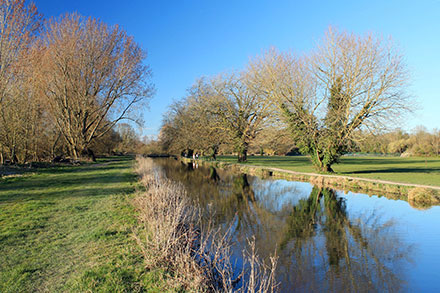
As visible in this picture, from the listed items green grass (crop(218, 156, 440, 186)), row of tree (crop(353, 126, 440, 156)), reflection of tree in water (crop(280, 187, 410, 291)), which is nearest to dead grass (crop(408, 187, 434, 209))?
green grass (crop(218, 156, 440, 186))

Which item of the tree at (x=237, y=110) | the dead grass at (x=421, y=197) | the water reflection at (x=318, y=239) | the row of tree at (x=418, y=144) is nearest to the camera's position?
the water reflection at (x=318, y=239)

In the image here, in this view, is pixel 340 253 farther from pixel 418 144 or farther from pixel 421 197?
pixel 418 144

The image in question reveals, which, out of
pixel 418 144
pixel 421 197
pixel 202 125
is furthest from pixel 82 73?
pixel 418 144

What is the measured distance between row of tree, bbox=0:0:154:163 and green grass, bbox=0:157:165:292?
41.6 ft

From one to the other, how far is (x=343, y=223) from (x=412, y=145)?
6808 centimetres

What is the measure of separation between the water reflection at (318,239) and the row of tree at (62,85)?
1510 cm

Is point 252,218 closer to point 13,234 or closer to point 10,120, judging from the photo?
point 13,234

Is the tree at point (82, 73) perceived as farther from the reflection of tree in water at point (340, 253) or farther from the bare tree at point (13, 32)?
the reflection of tree in water at point (340, 253)

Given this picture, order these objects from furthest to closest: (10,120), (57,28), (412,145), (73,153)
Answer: (412,145) < (73,153) < (57,28) < (10,120)

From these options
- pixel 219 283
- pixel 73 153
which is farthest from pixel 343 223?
pixel 73 153

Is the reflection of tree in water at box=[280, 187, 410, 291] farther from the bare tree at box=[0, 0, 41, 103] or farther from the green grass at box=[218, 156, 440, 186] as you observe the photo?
the bare tree at box=[0, 0, 41, 103]

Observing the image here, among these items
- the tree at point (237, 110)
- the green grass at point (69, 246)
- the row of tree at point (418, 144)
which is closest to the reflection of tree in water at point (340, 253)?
the green grass at point (69, 246)

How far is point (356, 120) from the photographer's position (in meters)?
21.3

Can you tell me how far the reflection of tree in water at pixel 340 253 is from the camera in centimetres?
596
